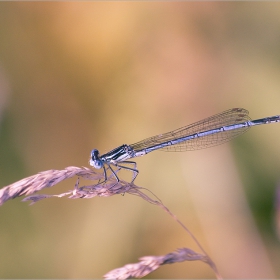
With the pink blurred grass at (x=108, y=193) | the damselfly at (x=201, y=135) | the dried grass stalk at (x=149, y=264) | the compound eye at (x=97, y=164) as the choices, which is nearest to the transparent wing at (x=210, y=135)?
the damselfly at (x=201, y=135)

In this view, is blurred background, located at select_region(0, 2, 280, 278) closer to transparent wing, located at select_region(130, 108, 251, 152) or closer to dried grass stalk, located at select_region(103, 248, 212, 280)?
transparent wing, located at select_region(130, 108, 251, 152)

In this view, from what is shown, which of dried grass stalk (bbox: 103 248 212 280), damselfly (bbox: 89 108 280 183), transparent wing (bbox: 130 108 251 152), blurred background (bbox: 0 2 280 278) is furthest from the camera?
transparent wing (bbox: 130 108 251 152)

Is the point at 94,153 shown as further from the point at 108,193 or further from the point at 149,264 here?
the point at 149,264

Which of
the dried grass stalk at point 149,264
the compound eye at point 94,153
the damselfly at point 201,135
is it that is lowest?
the dried grass stalk at point 149,264


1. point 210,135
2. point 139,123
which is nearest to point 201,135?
point 210,135

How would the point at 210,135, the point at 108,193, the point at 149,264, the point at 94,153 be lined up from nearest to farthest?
the point at 149,264, the point at 108,193, the point at 94,153, the point at 210,135

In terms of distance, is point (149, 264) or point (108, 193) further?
point (108, 193)

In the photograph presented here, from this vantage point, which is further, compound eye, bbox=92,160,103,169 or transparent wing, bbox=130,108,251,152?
transparent wing, bbox=130,108,251,152

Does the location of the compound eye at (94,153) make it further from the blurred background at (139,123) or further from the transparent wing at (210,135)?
the transparent wing at (210,135)

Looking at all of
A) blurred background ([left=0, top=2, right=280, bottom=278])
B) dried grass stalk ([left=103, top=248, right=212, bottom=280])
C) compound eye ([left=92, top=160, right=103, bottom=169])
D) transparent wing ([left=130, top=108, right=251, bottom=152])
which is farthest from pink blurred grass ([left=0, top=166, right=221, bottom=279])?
transparent wing ([left=130, top=108, right=251, bottom=152])
